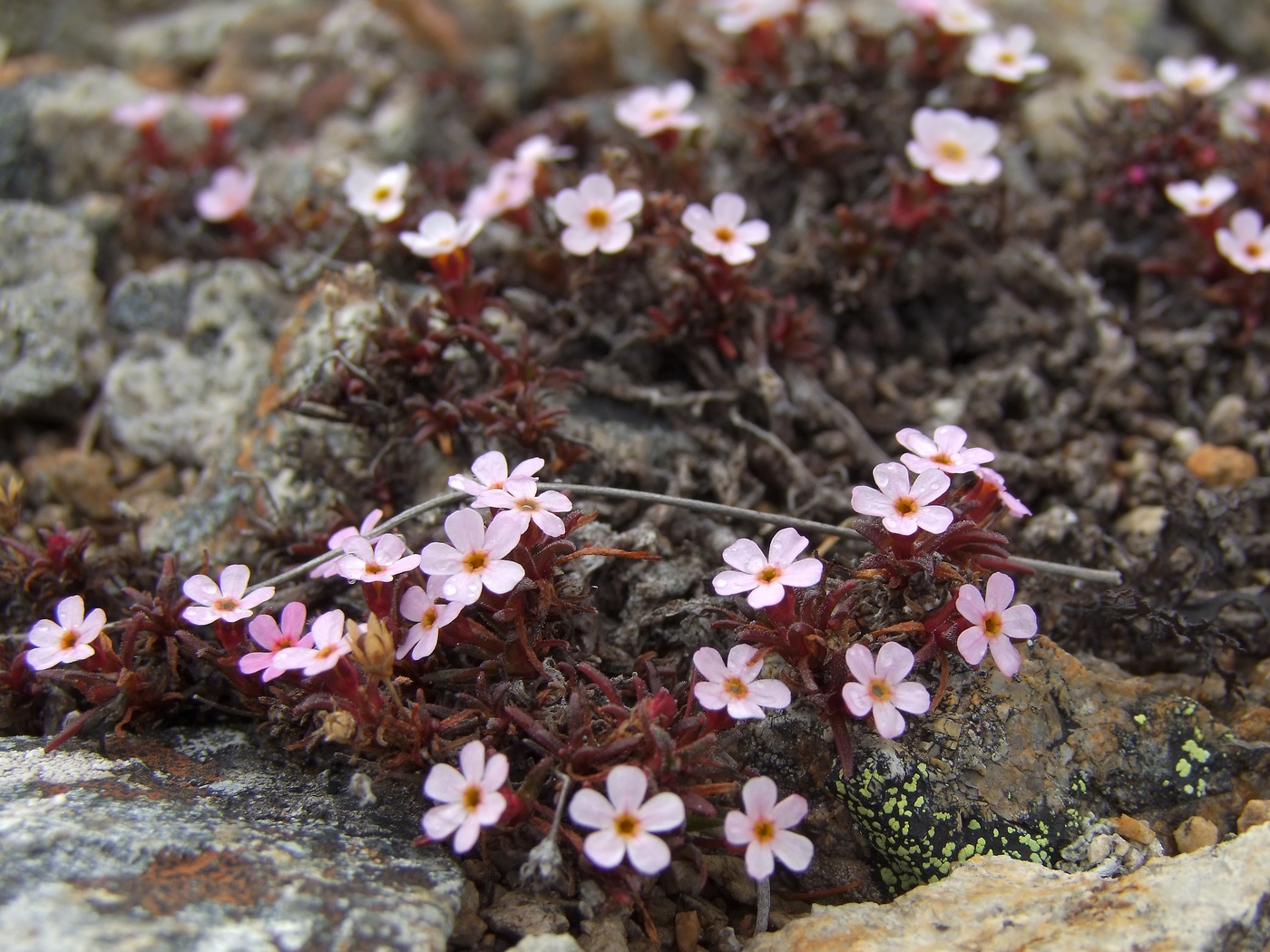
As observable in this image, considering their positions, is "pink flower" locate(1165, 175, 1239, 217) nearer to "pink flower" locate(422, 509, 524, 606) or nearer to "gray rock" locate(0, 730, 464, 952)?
"pink flower" locate(422, 509, 524, 606)

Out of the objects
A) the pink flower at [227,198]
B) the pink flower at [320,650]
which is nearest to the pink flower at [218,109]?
the pink flower at [227,198]

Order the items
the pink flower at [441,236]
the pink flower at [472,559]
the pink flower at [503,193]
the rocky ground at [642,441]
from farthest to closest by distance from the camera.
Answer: the pink flower at [503,193] < the pink flower at [441,236] < the pink flower at [472,559] < the rocky ground at [642,441]

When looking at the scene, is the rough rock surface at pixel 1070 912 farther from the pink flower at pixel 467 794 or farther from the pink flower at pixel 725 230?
the pink flower at pixel 725 230

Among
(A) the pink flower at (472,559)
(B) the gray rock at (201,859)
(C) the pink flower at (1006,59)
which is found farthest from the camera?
(C) the pink flower at (1006,59)

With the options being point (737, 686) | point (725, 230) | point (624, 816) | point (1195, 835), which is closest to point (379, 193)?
point (725, 230)

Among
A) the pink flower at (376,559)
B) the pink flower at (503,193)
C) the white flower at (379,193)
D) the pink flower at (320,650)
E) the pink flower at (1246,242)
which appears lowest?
the pink flower at (1246,242)

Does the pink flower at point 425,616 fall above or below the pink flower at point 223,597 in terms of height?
below
